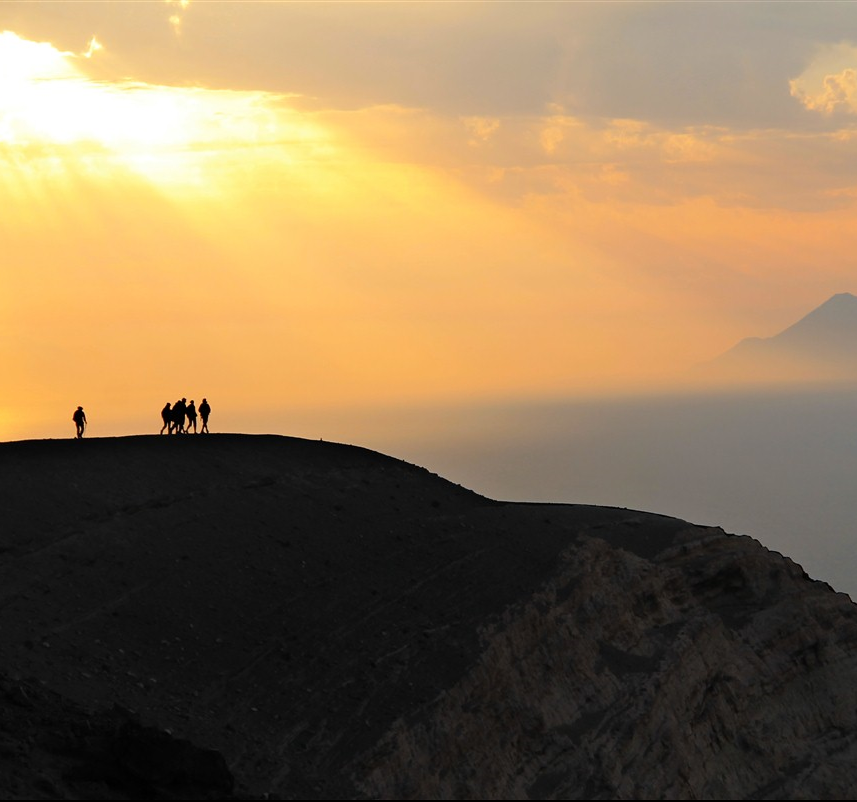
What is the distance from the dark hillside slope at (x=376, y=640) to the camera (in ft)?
87.8

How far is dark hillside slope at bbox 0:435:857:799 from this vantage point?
26750 mm

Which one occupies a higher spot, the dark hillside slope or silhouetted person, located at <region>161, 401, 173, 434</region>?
silhouetted person, located at <region>161, 401, 173, 434</region>

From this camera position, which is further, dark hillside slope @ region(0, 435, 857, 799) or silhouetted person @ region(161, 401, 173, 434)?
silhouetted person @ region(161, 401, 173, 434)

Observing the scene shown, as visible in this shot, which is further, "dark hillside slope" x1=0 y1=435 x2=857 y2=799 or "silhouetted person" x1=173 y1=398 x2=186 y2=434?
"silhouetted person" x1=173 y1=398 x2=186 y2=434

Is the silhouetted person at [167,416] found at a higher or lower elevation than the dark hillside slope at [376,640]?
higher

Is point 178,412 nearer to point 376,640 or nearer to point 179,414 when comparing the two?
point 179,414

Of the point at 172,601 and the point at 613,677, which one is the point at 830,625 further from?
the point at 172,601

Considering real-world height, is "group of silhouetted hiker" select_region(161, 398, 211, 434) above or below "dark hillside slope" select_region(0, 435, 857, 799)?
above

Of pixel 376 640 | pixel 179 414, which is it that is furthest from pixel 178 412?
pixel 376 640

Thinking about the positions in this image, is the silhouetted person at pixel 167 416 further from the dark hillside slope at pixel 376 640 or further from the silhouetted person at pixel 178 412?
the dark hillside slope at pixel 376 640

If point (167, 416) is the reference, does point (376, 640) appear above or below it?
below

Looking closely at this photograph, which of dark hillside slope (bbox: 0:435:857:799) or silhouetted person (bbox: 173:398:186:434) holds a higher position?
silhouetted person (bbox: 173:398:186:434)

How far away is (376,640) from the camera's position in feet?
103

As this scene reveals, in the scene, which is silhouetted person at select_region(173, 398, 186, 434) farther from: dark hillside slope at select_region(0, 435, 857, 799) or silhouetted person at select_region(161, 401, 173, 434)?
dark hillside slope at select_region(0, 435, 857, 799)
